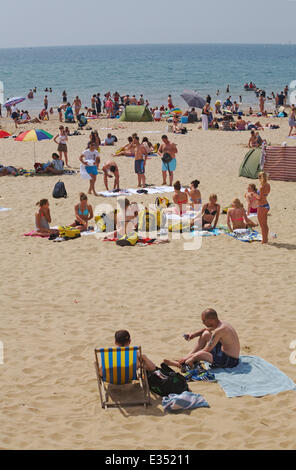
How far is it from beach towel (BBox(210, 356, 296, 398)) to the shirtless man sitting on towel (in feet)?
0.36

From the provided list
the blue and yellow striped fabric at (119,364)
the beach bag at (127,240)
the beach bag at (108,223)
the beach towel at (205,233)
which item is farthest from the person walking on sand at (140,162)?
the blue and yellow striped fabric at (119,364)

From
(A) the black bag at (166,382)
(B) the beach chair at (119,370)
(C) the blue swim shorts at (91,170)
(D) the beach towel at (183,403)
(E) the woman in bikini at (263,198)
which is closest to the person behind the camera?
(D) the beach towel at (183,403)

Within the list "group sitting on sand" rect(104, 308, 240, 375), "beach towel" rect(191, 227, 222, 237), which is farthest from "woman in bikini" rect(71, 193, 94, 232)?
"group sitting on sand" rect(104, 308, 240, 375)

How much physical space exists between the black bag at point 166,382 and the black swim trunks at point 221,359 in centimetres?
61

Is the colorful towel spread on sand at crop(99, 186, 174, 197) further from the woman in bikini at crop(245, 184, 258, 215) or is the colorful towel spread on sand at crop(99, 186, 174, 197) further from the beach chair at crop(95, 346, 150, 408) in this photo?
the beach chair at crop(95, 346, 150, 408)

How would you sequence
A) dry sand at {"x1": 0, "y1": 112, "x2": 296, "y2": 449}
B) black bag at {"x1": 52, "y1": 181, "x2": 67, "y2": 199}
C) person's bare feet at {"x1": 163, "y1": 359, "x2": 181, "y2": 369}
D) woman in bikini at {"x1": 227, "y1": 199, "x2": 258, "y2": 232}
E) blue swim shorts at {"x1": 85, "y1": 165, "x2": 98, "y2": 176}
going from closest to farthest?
1. dry sand at {"x1": 0, "y1": 112, "x2": 296, "y2": 449}
2. person's bare feet at {"x1": 163, "y1": 359, "x2": 181, "y2": 369}
3. woman in bikini at {"x1": 227, "y1": 199, "x2": 258, "y2": 232}
4. black bag at {"x1": 52, "y1": 181, "x2": 67, "y2": 199}
5. blue swim shorts at {"x1": 85, "y1": 165, "x2": 98, "y2": 176}

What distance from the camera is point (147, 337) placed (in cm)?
663

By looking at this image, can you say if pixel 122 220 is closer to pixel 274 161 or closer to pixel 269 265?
pixel 269 265

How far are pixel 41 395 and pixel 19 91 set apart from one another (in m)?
57.2

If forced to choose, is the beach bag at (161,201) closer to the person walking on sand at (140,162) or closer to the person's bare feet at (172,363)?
the person walking on sand at (140,162)

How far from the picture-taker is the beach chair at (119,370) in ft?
17.1

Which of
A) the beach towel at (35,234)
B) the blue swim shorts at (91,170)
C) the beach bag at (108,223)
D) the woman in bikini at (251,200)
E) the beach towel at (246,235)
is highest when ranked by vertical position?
the blue swim shorts at (91,170)

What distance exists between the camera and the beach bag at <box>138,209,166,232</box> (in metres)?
10.9
